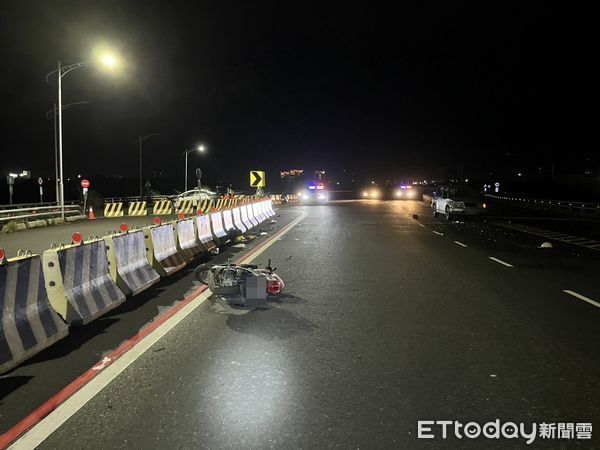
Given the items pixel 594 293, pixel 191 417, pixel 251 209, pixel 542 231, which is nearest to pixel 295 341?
pixel 191 417

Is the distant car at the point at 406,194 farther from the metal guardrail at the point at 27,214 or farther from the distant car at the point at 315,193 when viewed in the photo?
the metal guardrail at the point at 27,214

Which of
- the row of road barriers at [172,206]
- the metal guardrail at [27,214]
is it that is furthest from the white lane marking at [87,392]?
the row of road barriers at [172,206]

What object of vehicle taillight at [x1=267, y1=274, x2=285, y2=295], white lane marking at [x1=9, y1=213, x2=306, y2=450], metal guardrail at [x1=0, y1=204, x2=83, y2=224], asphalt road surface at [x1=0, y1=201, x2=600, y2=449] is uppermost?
metal guardrail at [x1=0, y1=204, x2=83, y2=224]

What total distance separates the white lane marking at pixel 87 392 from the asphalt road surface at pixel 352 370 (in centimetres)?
6

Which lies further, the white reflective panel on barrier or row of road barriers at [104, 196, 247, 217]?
row of road barriers at [104, 196, 247, 217]

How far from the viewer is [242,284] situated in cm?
906

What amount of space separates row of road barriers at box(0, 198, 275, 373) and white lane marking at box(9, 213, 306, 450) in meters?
0.98

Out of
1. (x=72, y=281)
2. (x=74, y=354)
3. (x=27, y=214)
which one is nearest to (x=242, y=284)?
(x=72, y=281)

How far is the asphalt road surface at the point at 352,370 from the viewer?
13.7 ft

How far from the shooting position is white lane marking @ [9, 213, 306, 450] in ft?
13.2

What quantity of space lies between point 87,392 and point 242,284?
4290mm

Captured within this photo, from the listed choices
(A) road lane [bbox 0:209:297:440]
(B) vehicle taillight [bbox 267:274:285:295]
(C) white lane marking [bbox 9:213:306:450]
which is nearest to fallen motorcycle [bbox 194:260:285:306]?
(B) vehicle taillight [bbox 267:274:285:295]

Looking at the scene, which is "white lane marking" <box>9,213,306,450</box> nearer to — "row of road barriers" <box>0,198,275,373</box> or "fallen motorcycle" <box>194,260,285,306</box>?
"row of road barriers" <box>0,198,275,373</box>

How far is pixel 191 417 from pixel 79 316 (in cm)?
338
